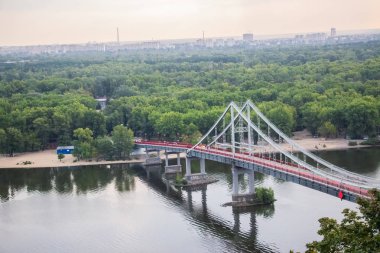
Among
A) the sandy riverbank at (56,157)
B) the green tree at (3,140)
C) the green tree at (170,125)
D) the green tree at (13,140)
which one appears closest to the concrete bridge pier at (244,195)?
the sandy riverbank at (56,157)

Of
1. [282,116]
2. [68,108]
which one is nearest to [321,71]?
[282,116]

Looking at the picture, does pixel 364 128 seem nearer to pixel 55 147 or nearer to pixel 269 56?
pixel 55 147

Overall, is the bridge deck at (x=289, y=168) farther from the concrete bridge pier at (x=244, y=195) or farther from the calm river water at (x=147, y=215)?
the calm river water at (x=147, y=215)

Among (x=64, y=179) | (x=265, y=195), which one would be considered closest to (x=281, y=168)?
(x=265, y=195)

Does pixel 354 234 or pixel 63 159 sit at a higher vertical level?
pixel 354 234

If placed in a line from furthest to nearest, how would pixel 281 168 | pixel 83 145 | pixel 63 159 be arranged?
1. pixel 63 159
2. pixel 83 145
3. pixel 281 168

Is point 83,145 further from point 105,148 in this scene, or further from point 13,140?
point 13,140

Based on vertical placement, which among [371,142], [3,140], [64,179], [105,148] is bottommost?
[64,179]

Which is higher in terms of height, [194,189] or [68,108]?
[68,108]
